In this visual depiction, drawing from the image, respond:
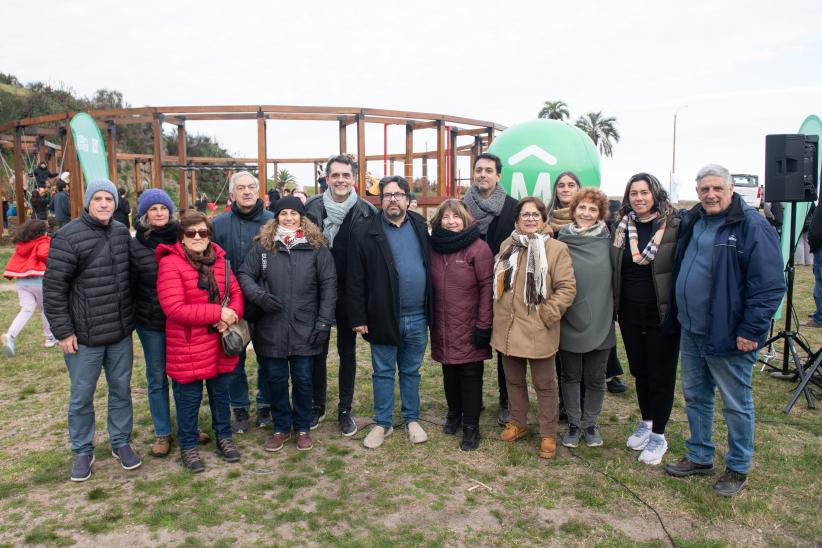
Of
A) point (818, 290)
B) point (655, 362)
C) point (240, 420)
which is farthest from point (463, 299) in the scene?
point (818, 290)

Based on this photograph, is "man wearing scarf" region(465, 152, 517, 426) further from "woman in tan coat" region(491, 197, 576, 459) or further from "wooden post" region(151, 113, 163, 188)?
"wooden post" region(151, 113, 163, 188)

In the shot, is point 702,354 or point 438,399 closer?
point 702,354

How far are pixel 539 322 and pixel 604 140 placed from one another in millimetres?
52818

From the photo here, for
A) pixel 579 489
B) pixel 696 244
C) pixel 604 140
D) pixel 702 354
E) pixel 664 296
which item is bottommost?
pixel 579 489

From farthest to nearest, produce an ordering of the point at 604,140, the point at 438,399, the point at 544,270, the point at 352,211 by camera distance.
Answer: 1. the point at 604,140
2. the point at 438,399
3. the point at 352,211
4. the point at 544,270

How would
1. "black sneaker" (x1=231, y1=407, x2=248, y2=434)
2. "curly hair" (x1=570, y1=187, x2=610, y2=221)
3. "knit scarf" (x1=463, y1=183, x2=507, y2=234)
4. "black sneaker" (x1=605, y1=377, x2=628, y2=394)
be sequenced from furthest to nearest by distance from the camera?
"black sneaker" (x1=605, y1=377, x2=628, y2=394) < "black sneaker" (x1=231, y1=407, x2=248, y2=434) < "knit scarf" (x1=463, y1=183, x2=507, y2=234) < "curly hair" (x1=570, y1=187, x2=610, y2=221)

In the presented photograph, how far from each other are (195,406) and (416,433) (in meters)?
1.53

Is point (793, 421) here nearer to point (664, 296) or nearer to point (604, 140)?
point (664, 296)

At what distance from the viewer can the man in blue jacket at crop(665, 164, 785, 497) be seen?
10.3ft

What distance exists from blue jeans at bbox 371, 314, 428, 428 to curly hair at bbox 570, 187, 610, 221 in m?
1.31

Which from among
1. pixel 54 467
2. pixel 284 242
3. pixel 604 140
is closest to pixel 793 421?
pixel 284 242

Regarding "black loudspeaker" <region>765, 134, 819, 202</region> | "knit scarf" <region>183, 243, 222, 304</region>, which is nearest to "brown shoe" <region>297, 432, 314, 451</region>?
"knit scarf" <region>183, 243, 222, 304</region>

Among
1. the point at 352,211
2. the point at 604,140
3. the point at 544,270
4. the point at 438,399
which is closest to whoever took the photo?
the point at 544,270

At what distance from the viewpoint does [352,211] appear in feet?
13.9
